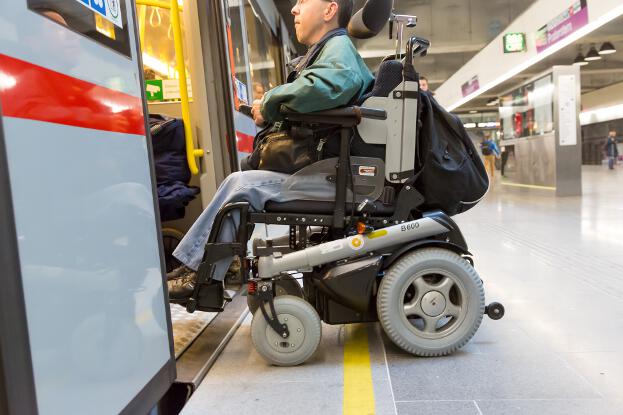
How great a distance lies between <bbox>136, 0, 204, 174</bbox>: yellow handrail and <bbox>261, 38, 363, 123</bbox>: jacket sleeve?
1.07 m

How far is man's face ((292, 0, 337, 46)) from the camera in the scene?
90.3 inches

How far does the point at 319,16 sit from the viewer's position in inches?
90.7

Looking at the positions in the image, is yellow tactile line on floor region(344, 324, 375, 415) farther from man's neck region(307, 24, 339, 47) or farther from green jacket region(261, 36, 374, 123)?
man's neck region(307, 24, 339, 47)

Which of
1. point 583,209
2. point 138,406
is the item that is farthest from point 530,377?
point 583,209

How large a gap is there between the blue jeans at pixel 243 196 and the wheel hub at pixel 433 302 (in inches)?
23.1

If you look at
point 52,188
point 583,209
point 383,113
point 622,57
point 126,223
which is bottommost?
point 583,209

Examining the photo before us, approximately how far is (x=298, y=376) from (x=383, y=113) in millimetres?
1139

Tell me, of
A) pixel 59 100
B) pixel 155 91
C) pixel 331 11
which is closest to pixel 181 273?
pixel 59 100

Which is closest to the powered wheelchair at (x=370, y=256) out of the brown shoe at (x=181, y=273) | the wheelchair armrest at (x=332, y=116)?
the wheelchair armrest at (x=332, y=116)

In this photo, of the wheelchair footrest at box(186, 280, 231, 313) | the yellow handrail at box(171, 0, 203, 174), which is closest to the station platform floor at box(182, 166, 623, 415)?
the wheelchair footrest at box(186, 280, 231, 313)

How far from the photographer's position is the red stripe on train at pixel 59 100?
938mm

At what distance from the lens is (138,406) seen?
4.47ft

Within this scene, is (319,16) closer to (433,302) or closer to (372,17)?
(372,17)

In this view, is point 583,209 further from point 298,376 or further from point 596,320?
point 298,376
